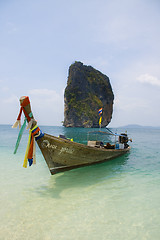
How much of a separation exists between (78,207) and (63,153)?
2.87 m

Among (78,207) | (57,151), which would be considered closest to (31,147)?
(57,151)

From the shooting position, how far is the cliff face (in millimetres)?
77188

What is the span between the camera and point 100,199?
571cm

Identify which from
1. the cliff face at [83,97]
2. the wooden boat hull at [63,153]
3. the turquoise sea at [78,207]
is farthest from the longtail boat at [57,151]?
the cliff face at [83,97]

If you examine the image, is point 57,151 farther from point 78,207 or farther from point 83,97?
point 83,97

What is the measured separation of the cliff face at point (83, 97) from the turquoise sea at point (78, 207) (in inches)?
2711

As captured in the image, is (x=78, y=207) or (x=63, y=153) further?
(x=63, y=153)

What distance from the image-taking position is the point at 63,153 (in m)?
7.56

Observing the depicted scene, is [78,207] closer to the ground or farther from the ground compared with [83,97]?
closer to the ground

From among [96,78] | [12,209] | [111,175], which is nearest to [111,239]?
[12,209]

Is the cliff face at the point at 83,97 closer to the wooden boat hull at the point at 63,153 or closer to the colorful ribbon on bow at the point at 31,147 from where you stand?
the wooden boat hull at the point at 63,153

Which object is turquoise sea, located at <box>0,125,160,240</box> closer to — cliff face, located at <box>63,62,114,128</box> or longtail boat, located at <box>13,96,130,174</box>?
longtail boat, located at <box>13,96,130,174</box>

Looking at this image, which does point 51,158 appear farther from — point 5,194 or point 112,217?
point 112,217

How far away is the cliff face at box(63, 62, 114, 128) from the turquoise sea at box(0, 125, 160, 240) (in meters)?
68.8
